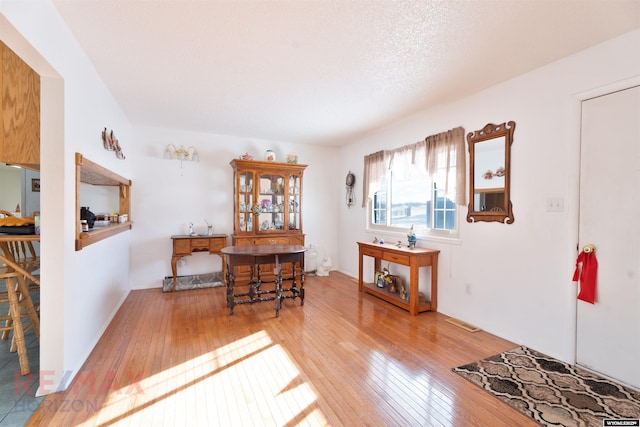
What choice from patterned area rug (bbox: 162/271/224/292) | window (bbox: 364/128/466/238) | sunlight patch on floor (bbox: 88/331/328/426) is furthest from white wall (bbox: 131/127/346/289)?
sunlight patch on floor (bbox: 88/331/328/426)

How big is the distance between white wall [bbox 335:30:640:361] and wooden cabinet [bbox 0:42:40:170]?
397cm

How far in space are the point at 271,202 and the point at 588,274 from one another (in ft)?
13.8

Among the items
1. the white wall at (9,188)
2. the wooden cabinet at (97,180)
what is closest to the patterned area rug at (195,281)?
the wooden cabinet at (97,180)

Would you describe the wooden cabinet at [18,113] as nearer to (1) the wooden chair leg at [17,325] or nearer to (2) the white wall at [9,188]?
(1) the wooden chair leg at [17,325]

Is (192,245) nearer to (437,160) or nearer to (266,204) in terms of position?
(266,204)

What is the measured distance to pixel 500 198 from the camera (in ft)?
9.43

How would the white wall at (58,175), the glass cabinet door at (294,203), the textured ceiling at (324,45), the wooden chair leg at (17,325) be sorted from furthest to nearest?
the glass cabinet door at (294,203) → the wooden chair leg at (17,325) → the textured ceiling at (324,45) → the white wall at (58,175)

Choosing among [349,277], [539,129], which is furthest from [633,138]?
[349,277]

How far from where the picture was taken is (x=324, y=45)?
2.21m

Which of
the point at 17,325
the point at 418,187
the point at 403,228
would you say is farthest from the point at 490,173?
the point at 17,325

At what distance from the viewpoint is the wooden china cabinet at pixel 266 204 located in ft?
15.6

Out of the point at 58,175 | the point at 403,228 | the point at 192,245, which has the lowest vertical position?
the point at 192,245

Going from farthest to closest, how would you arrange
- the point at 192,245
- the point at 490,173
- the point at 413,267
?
1. the point at 192,245
2. the point at 413,267
3. the point at 490,173

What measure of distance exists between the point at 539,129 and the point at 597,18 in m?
0.87
